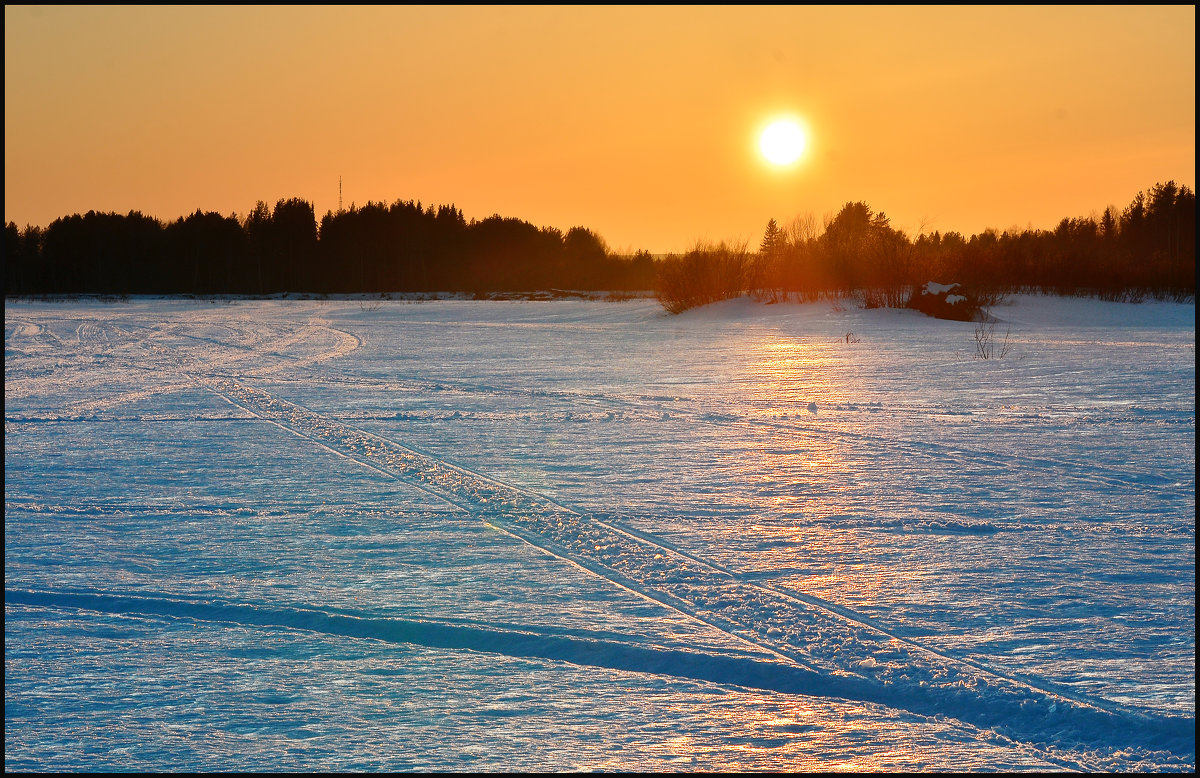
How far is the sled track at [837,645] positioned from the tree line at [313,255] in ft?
265

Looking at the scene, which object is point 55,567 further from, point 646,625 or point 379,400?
point 379,400

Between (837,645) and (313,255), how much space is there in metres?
88.7

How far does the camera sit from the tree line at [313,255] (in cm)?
8544

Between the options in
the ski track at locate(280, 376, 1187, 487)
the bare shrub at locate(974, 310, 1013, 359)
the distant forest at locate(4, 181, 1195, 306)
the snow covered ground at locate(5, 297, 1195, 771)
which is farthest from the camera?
the distant forest at locate(4, 181, 1195, 306)

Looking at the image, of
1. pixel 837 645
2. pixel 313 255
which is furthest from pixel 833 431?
pixel 313 255

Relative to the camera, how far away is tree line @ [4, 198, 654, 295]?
85.4 metres

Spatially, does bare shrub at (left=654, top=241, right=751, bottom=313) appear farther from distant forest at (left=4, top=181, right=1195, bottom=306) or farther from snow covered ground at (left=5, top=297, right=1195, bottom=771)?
distant forest at (left=4, top=181, right=1195, bottom=306)

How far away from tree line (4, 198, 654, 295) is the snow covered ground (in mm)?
77771

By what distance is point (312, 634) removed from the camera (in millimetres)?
3555

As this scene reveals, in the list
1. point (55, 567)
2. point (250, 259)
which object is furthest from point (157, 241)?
point (55, 567)

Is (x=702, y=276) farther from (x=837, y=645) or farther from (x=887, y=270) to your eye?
(x=837, y=645)

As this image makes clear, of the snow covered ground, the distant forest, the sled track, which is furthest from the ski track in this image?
the distant forest

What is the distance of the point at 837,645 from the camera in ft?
11.1

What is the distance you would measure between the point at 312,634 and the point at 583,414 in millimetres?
6131
